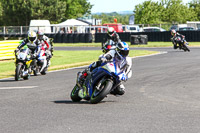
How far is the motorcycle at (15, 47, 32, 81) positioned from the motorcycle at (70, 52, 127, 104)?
5.73 meters

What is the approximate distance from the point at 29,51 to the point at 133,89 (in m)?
5.18

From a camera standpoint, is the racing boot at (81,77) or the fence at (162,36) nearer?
the racing boot at (81,77)

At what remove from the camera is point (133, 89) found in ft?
38.8

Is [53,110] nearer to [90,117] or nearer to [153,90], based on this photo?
[90,117]

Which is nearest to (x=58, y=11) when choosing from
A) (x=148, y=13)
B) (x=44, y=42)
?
(x=148, y=13)

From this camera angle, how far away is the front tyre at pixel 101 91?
883 centimetres

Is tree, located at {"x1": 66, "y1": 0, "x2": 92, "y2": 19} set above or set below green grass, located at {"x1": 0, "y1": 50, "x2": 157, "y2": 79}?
above

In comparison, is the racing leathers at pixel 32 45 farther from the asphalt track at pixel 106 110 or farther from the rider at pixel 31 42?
the asphalt track at pixel 106 110

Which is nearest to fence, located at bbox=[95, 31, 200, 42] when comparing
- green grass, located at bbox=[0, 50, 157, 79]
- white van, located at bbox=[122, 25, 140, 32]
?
white van, located at bbox=[122, 25, 140, 32]

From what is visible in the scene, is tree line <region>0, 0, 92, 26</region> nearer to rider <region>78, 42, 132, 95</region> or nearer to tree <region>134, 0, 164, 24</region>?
tree <region>134, 0, 164, 24</region>

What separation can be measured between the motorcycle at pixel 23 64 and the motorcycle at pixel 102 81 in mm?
5726

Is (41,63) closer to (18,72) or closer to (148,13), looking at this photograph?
(18,72)

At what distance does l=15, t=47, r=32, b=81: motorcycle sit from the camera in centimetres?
1480

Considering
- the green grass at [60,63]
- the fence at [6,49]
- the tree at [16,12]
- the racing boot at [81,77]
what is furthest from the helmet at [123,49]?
the tree at [16,12]
